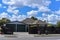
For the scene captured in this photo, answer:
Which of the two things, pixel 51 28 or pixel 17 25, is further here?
pixel 17 25

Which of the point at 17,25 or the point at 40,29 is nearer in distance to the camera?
the point at 40,29

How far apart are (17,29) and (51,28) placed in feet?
61.5

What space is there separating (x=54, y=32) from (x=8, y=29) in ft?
37.7

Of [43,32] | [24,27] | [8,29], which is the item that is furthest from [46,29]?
[24,27]

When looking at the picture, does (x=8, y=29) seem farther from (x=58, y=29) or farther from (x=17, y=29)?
(x=17, y=29)

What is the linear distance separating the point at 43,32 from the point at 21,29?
1857 centimetres

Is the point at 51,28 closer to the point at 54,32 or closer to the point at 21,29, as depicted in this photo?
the point at 54,32

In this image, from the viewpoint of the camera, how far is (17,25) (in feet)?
222

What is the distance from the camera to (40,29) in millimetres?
49406

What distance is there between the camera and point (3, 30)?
47.8 meters

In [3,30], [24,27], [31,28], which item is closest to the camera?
[3,30]

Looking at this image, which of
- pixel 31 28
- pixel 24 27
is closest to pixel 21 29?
pixel 24 27

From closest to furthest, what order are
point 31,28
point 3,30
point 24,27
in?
point 3,30
point 31,28
point 24,27

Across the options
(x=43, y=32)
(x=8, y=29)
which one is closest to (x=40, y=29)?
(x=43, y=32)
